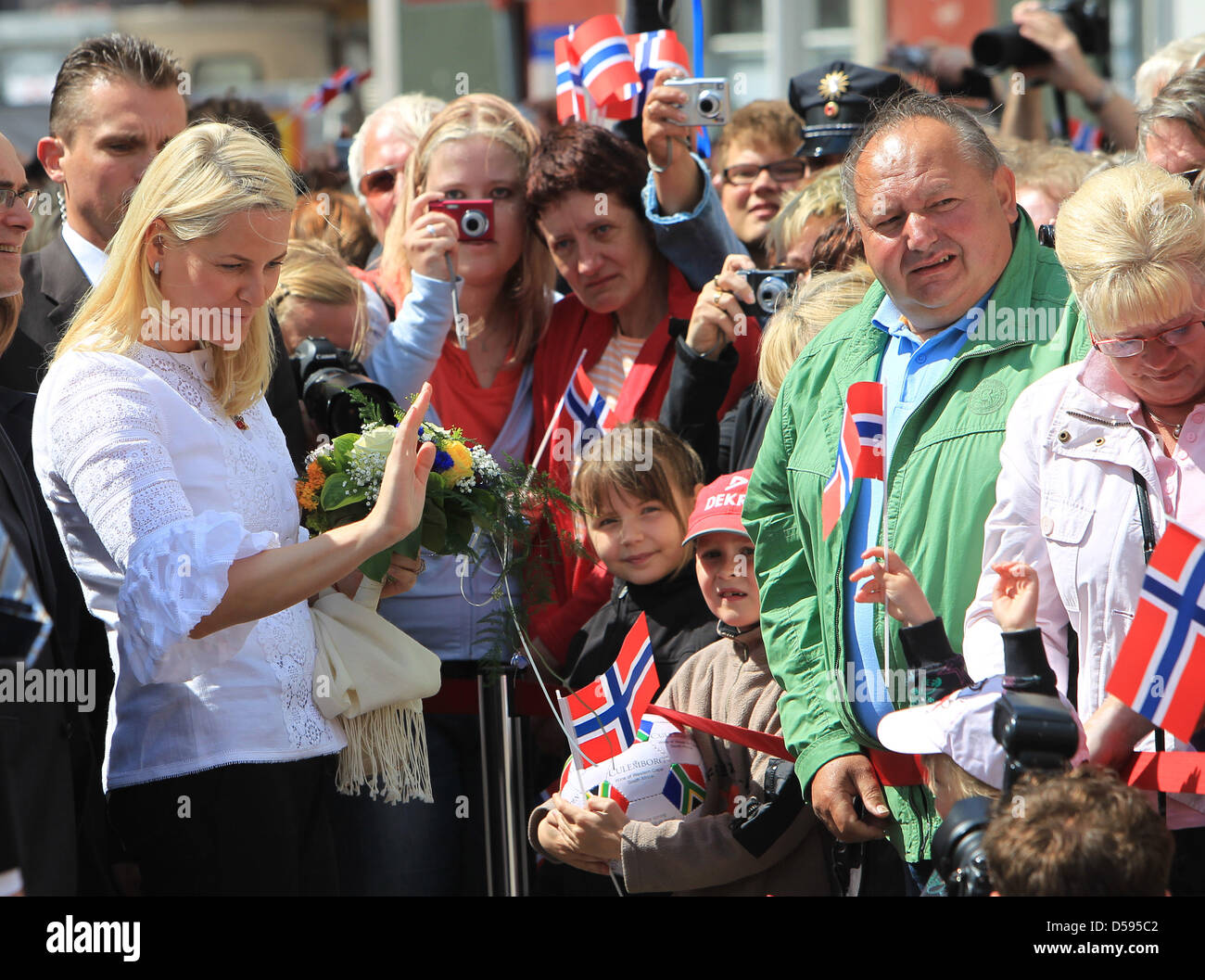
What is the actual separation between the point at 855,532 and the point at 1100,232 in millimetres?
728

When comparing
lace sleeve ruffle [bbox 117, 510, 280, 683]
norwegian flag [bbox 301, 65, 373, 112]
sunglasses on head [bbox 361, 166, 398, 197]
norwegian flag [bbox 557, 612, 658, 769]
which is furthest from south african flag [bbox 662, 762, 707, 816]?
norwegian flag [bbox 301, 65, 373, 112]

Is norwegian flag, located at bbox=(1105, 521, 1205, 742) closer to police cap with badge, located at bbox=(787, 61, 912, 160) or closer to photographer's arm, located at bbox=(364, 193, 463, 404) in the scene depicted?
photographer's arm, located at bbox=(364, 193, 463, 404)

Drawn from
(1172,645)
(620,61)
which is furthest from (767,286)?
(1172,645)

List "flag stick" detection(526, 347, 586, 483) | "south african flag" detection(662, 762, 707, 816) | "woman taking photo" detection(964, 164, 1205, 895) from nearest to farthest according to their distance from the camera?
1. "woman taking photo" detection(964, 164, 1205, 895)
2. "south african flag" detection(662, 762, 707, 816)
3. "flag stick" detection(526, 347, 586, 483)

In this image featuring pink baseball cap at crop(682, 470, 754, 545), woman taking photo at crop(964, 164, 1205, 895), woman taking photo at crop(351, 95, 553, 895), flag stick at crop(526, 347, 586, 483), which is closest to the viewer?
woman taking photo at crop(964, 164, 1205, 895)

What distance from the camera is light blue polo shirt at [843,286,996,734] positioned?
111 inches

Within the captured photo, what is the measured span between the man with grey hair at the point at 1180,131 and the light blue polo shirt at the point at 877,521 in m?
0.79

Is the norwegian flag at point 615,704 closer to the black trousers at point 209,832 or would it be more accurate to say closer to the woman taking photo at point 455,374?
the woman taking photo at point 455,374

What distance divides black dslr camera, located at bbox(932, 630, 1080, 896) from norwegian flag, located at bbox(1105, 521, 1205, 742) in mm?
145

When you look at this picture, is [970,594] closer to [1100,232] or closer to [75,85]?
[1100,232]

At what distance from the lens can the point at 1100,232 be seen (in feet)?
8.15

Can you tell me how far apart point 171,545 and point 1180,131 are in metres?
2.39
